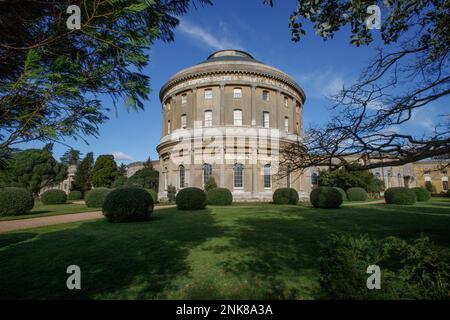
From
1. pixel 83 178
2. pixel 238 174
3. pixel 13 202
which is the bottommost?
pixel 13 202

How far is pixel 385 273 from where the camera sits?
2.97 meters

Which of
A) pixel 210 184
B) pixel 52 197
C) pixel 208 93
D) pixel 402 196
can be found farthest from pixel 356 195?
pixel 52 197

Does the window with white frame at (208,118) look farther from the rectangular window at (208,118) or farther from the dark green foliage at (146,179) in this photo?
the dark green foliage at (146,179)

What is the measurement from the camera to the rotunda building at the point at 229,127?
2652 cm

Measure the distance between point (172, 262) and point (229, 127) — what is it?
73.1 feet

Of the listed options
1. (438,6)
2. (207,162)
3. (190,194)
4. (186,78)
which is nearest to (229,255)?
(438,6)

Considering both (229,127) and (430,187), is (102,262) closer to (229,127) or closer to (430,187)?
(229,127)

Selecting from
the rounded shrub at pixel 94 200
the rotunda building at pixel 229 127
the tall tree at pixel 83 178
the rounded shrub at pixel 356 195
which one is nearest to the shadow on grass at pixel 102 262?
the rounded shrub at pixel 94 200

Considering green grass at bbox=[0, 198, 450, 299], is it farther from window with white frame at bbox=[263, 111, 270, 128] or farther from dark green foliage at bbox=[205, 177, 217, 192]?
window with white frame at bbox=[263, 111, 270, 128]

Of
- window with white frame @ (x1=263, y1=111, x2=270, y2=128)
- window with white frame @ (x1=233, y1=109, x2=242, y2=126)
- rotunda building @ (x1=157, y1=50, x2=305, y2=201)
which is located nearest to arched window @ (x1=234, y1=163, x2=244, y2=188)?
rotunda building @ (x1=157, y1=50, x2=305, y2=201)
